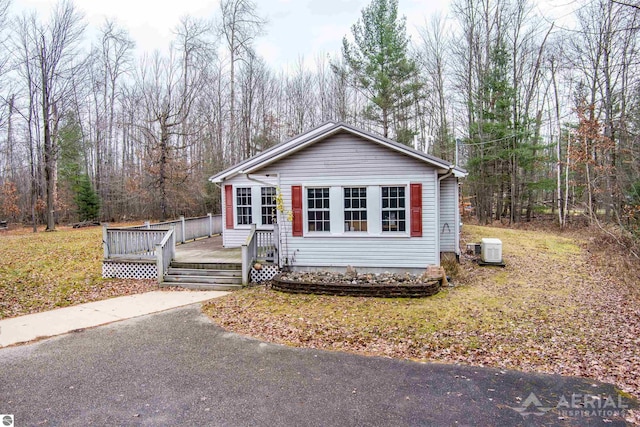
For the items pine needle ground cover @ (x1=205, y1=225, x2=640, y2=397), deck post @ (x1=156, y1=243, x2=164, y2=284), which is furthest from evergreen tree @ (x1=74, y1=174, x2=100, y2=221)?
pine needle ground cover @ (x1=205, y1=225, x2=640, y2=397)

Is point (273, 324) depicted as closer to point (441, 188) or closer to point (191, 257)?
point (191, 257)

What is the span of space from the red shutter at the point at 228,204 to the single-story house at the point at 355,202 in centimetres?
374

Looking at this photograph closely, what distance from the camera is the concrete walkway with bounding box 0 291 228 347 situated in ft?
21.8

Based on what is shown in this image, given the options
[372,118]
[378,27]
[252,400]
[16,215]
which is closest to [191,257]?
[252,400]

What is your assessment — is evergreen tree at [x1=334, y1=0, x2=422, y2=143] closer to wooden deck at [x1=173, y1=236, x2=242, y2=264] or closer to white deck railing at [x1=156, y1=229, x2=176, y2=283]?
wooden deck at [x1=173, y1=236, x2=242, y2=264]

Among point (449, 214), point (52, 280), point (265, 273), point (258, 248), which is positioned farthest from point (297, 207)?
point (52, 280)

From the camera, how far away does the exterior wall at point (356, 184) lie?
384 inches

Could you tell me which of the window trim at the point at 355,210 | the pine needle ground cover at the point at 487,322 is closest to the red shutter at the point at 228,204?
the pine needle ground cover at the point at 487,322

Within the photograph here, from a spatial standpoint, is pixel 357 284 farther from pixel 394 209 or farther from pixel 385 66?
pixel 385 66

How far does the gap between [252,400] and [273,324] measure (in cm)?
278

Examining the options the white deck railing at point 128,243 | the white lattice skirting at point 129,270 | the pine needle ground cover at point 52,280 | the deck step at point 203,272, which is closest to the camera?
the pine needle ground cover at point 52,280

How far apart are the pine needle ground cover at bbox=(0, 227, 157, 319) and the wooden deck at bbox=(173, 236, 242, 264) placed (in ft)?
4.77

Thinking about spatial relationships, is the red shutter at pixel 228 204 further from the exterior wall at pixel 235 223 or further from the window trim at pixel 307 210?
the window trim at pixel 307 210

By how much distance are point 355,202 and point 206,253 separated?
577 cm
